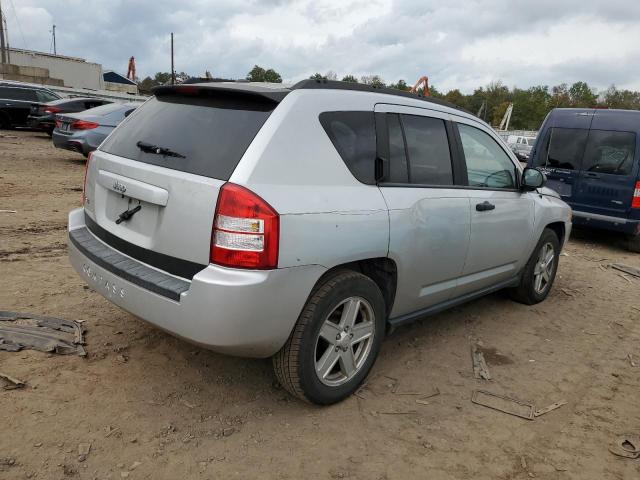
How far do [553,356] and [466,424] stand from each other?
4.81 ft

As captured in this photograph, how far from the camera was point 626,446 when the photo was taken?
2934 millimetres

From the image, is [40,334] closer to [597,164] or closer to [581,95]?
[597,164]

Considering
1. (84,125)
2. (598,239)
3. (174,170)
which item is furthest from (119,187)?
(84,125)

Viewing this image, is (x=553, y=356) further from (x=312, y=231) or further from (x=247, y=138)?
(x=247, y=138)

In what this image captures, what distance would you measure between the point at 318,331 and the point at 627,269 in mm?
5943

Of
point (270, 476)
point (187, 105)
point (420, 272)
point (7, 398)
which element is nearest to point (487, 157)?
point (420, 272)

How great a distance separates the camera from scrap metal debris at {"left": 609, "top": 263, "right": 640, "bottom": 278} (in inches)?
271

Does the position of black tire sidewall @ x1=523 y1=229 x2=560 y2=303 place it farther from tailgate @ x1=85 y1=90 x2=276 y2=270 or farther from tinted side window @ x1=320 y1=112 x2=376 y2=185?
tailgate @ x1=85 y1=90 x2=276 y2=270

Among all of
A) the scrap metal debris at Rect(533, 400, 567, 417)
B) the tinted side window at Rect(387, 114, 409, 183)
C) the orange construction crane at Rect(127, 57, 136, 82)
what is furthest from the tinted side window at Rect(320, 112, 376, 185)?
the orange construction crane at Rect(127, 57, 136, 82)

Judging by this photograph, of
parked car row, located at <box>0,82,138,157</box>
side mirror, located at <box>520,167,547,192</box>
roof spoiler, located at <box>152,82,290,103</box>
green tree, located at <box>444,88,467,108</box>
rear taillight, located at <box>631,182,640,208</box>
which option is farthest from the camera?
green tree, located at <box>444,88,467,108</box>

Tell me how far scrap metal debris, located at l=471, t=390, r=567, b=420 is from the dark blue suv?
5640mm

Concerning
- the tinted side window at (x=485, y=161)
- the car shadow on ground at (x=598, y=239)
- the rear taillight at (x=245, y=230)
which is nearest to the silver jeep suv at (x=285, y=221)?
the rear taillight at (x=245, y=230)

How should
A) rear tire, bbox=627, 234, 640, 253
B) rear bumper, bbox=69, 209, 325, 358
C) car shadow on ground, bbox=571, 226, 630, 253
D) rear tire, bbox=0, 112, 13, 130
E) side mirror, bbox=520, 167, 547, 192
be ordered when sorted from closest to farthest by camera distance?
rear bumper, bbox=69, 209, 325, 358 < side mirror, bbox=520, 167, 547, 192 < rear tire, bbox=627, 234, 640, 253 < car shadow on ground, bbox=571, 226, 630, 253 < rear tire, bbox=0, 112, 13, 130

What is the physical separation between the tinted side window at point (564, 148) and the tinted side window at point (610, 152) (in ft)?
0.41
